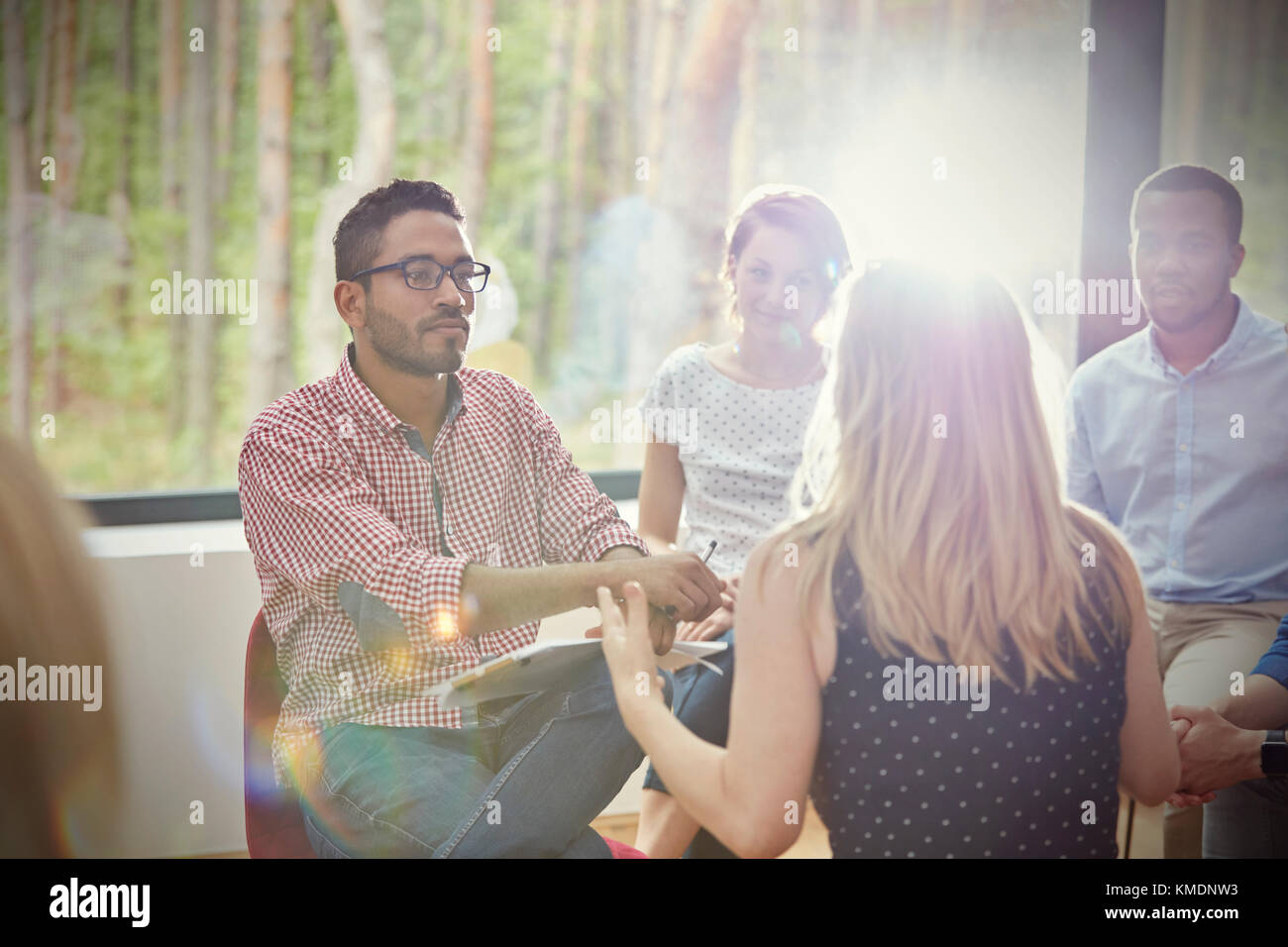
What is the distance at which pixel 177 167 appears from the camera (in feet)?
9.22

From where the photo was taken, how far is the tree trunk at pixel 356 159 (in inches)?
111

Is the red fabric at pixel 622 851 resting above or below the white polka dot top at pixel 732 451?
below

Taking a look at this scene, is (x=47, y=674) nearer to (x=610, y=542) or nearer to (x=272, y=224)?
(x=610, y=542)

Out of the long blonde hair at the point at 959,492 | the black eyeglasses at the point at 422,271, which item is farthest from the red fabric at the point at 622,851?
the black eyeglasses at the point at 422,271

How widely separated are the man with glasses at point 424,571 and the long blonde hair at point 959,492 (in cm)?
45

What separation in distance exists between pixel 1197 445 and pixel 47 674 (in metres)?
2.05

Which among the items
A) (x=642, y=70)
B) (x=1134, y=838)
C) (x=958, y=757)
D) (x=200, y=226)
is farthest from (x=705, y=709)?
(x=642, y=70)

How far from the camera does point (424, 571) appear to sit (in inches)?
56.6

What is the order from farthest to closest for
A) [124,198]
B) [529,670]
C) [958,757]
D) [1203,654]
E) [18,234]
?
[124,198] < [18,234] < [1203,654] < [529,670] < [958,757]

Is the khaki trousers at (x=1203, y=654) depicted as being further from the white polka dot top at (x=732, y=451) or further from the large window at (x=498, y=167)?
the large window at (x=498, y=167)

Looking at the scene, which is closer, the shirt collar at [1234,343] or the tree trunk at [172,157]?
the shirt collar at [1234,343]

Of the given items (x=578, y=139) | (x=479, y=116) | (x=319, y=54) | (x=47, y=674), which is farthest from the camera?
(x=578, y=139)
